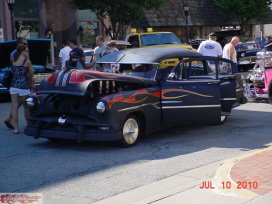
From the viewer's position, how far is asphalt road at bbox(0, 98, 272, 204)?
624 cm

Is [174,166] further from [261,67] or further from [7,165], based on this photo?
[261,67]

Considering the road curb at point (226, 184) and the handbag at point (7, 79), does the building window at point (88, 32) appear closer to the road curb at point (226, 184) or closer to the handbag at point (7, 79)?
the handbag at point (7, 79)

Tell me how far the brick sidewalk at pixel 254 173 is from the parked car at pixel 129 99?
2.20 meters

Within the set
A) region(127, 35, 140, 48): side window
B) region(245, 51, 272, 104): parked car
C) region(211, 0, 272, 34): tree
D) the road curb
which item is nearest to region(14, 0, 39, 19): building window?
region(127, 35, 140, 48): side window

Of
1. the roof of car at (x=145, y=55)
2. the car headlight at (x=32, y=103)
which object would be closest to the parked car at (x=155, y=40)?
the roof of car at (x=145, y=55)

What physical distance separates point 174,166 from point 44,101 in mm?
2761

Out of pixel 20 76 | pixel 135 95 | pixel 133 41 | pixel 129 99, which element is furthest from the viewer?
pixel 133 41

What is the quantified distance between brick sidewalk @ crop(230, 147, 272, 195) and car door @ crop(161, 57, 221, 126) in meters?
2.19

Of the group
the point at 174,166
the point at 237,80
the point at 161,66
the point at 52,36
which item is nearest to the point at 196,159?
the point at 174,166

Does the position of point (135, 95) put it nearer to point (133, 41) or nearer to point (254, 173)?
point (254, 173)

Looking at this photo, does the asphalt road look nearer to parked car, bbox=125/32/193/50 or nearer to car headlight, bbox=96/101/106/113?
car headlight, bbox=96/101/106/113

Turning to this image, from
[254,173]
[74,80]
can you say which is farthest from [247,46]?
[254,173]

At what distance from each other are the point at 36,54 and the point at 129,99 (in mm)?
7026

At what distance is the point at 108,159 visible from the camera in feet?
25.5
